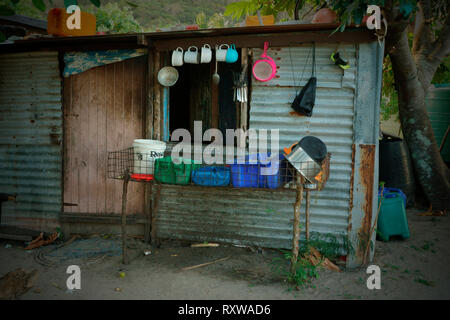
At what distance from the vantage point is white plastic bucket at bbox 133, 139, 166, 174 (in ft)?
15.2

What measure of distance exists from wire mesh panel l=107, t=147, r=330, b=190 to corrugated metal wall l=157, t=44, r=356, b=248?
73 cm

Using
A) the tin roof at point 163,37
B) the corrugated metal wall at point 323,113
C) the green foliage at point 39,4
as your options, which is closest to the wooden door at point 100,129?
the tin roof at point 163,37

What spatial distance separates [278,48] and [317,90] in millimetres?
846

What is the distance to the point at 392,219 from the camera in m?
5.91

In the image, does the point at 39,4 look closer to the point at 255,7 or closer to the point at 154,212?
the point at 154,212

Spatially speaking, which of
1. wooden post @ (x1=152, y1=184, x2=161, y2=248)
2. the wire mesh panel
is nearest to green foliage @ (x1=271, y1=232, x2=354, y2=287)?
the wire mesh panel

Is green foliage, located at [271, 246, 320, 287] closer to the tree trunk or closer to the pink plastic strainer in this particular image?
the pink plastic strainer

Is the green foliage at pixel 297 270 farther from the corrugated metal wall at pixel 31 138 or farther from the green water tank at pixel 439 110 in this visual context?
the green water tank at pixel 439 110

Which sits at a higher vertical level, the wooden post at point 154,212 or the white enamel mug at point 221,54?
the white enamel mug at point 221,54

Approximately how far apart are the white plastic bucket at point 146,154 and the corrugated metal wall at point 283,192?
1.07 metres

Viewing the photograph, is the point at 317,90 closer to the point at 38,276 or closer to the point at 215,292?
the point at 215,292

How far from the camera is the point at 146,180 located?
469cm

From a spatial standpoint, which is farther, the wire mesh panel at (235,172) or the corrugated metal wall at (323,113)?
the corrugated metal wall at (323,113)

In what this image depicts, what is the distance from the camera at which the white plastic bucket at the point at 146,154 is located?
4.64 meters
